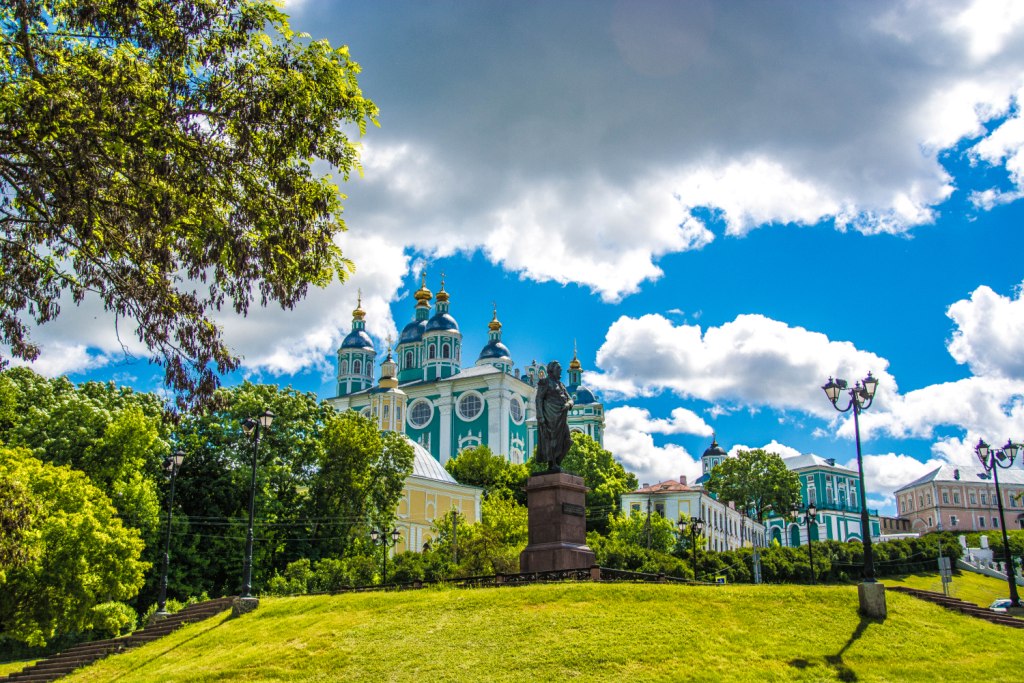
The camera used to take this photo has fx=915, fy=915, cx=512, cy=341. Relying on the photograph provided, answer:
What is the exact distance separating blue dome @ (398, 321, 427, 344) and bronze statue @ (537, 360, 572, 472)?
246 ft

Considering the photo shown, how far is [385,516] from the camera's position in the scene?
4456 centimetres

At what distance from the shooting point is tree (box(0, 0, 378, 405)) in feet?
39.9

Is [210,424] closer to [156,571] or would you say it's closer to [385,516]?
[156,571]

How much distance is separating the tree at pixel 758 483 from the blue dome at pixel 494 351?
3093 cm

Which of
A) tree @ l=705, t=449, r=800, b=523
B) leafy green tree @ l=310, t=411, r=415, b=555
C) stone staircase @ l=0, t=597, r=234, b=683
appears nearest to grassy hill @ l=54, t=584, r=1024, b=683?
stone staircase @ l=0, t=597, r=234, b=683

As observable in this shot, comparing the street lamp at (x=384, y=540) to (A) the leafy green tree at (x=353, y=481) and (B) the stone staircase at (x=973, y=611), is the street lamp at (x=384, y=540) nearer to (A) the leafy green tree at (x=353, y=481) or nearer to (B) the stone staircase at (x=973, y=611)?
(A) the leafy green tree at (x=353, y=481)

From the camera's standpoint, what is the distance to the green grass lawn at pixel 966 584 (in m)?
49.6

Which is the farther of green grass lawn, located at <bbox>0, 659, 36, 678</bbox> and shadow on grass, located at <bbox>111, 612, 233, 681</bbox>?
green grass lawn, located at <bbox>0, 659, 36, 678</bbox>

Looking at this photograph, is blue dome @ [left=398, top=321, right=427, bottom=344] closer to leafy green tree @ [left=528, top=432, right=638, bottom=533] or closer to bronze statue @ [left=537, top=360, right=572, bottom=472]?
leafy green tree @ [left=528, top=432, right=638, bottom=533]

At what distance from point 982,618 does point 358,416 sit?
3283 centimetres

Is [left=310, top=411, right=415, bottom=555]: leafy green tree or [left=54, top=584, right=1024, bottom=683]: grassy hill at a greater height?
[left=310, top=411, right=415, bottom=555]: leafy green tree

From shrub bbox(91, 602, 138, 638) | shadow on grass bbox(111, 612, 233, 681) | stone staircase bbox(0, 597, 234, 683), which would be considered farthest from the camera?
shrub bbox(91, 602, 138, 638)

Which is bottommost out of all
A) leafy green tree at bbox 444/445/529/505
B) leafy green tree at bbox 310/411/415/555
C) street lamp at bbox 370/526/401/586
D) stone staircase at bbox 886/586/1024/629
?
stone staircase at bbox 886/586/1024/629

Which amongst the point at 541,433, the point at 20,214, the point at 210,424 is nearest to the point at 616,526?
the point at 210,424
